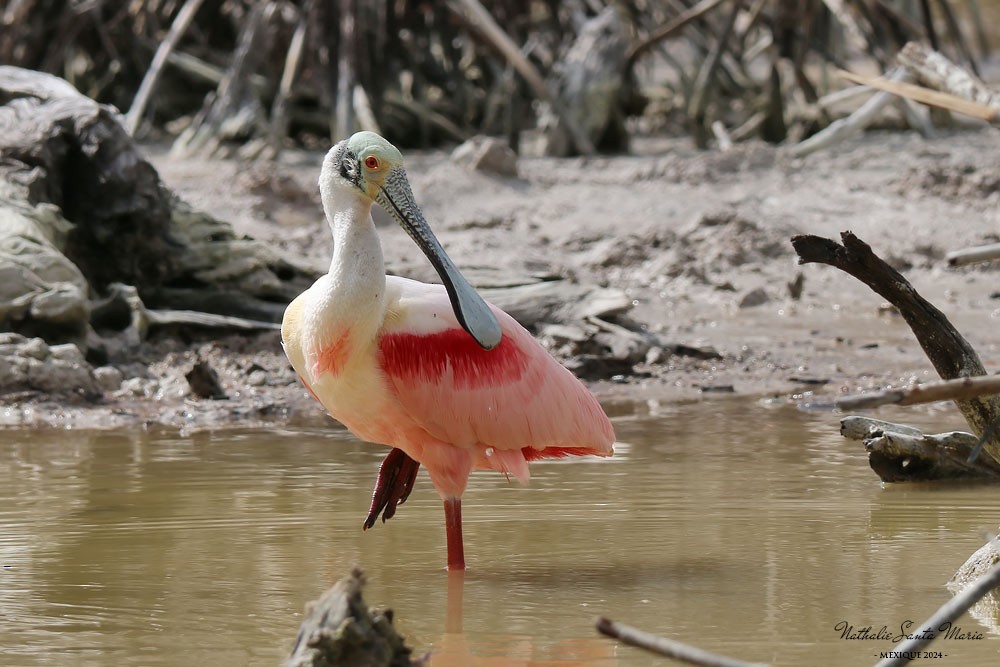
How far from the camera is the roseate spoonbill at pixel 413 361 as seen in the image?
473 cm

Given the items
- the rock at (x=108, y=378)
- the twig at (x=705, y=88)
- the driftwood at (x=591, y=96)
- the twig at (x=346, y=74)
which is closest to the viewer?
the rock at (x=108, y=378)

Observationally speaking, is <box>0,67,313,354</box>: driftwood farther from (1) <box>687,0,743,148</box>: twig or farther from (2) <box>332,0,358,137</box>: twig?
(1) <box>687,0,743,148</box>: twig

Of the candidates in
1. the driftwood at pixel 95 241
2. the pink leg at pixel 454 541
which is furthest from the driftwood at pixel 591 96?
the pink leg at pixel 454 541

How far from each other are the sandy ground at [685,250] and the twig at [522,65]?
0.99ft

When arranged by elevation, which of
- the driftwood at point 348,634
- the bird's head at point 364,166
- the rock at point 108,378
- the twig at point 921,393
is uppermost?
the bird's head at point 364,166

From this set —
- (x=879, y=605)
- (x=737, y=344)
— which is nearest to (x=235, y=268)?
(x=737, y=344)

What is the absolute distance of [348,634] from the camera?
10.1ft

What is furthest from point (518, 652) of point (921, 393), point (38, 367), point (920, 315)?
point (38, 367)

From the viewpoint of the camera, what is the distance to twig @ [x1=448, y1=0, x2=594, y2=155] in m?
12.6

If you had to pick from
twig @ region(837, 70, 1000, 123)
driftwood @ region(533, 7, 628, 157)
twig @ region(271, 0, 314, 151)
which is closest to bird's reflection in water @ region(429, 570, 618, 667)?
twig @ region(837, 70, 1000, 123)

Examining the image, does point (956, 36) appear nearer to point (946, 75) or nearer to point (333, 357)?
point (333, 357)

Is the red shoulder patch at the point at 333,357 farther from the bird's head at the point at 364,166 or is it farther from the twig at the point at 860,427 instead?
the twig at the point at 860,427

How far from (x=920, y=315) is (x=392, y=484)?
72.5 inches

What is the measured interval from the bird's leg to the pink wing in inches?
12.2
